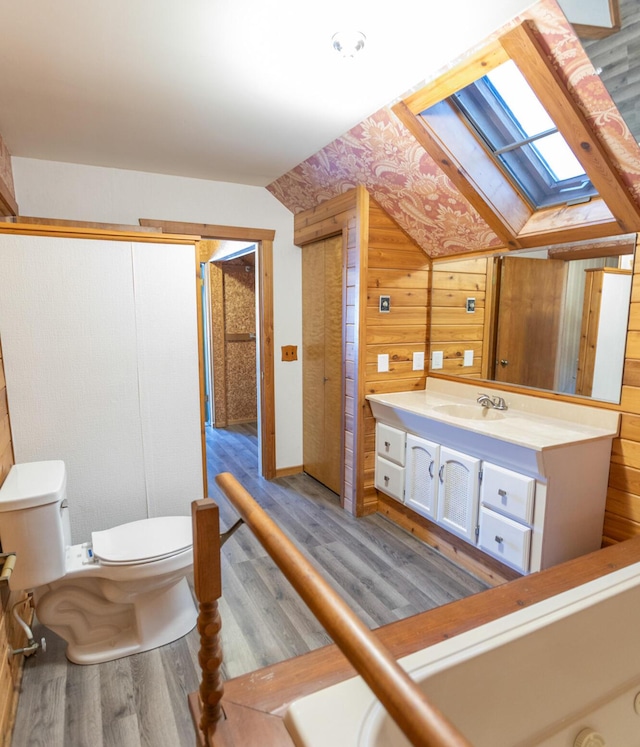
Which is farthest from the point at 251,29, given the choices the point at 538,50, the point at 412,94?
the point at 538,50

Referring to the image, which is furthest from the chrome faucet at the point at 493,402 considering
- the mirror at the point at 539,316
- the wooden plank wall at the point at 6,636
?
the wooden plank wall at the point at 6,636

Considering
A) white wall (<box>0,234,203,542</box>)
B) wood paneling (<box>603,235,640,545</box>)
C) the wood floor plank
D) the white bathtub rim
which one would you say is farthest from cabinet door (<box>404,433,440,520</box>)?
the wood floor plank

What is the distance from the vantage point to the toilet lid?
184cm

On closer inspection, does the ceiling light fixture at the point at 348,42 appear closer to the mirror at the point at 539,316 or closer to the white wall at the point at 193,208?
the mirror at the point at 539,316

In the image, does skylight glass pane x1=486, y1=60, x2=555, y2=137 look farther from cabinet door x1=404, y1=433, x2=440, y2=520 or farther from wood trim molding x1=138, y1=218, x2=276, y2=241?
wood trim molding x1=138, y1=218, x2=276, y2=241

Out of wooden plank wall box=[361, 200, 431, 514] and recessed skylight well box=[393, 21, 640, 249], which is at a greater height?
recessed skylight well box=[393, 21, 640, 249]

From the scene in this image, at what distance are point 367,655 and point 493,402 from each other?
2248 millimetres

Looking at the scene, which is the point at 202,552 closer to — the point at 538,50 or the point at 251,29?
the point at 251,29

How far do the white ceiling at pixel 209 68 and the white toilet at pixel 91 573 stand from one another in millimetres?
1658

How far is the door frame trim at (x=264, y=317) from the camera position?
3.42 meters

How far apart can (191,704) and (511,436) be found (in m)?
1.60

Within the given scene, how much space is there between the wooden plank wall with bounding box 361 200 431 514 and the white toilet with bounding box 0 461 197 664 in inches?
59.7

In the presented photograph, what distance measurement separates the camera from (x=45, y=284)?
2.02 m

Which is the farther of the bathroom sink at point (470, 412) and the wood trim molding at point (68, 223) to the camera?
the wood trim molding at point (68, 223)
